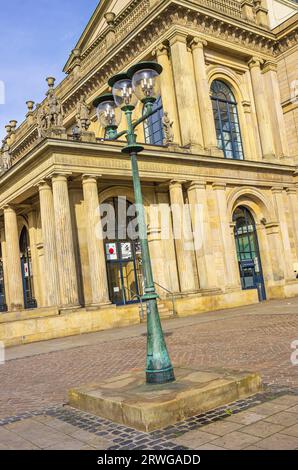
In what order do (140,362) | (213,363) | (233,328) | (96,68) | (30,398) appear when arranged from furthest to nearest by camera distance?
(96,68) → (233,328) → (140,362) → (213,363) → (30,398)

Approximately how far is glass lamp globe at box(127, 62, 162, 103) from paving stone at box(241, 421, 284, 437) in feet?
15.1

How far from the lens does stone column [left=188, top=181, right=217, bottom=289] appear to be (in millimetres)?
22156

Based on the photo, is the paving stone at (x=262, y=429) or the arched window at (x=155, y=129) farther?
the arched window at (x=155, y=129)

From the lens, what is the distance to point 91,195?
18.8 m

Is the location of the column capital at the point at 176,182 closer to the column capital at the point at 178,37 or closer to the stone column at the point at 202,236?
the stone column at the point at 202,236

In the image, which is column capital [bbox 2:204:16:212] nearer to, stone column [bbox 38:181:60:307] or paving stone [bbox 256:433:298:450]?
stone column [bbox 38:181:60:307]

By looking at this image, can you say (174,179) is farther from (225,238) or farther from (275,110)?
(275,110)

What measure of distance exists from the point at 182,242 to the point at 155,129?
807cm

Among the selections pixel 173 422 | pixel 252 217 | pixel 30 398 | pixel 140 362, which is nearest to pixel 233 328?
pixel 140 362

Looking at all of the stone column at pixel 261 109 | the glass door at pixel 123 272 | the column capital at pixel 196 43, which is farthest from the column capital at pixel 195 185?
the column capital at pixel 196 43

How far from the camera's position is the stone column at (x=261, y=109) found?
2808 centimetres

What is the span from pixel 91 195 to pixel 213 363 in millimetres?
11749

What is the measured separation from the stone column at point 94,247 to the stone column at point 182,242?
4500 millimetres

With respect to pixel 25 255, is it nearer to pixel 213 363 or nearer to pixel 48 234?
pixel 48 234
